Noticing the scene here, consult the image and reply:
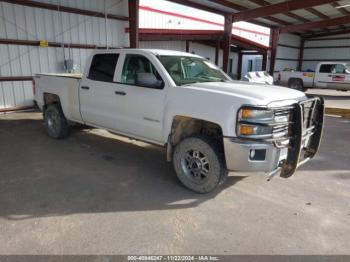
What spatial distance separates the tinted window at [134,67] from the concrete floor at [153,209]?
1530mm

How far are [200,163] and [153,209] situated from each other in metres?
0.93

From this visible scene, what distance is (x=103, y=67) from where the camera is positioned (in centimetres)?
564

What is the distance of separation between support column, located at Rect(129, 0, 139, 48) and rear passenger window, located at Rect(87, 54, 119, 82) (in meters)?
8.18

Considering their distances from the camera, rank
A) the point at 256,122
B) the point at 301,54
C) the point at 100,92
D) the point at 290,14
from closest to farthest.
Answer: the point at 256,122, the point at 100,92, the point at 290,14, the point at 301,54

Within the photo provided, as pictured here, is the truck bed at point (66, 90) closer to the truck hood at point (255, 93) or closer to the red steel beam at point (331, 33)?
the truck hood at point (255, 93)

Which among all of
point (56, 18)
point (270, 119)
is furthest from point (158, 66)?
point (56, 18)

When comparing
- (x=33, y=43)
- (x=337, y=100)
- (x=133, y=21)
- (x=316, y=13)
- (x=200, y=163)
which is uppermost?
(x=316, y=13)

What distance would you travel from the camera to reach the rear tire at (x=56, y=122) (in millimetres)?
6723

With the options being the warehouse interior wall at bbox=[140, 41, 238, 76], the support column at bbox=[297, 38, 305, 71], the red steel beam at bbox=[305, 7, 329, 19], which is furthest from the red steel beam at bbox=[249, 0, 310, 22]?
the support column at bbox=[297, 38, 305, 71]

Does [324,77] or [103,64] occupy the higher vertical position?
[103,64]

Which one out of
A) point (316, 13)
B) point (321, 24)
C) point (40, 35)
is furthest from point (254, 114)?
point (321, 24)

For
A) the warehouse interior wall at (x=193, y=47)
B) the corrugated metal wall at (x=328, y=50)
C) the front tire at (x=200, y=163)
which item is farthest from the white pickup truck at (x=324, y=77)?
the front tire at (x=200, y=163)

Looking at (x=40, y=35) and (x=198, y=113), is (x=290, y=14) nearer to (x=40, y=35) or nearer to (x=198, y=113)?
(x=40, y=35)

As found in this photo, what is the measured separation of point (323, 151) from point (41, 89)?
21.6ft
